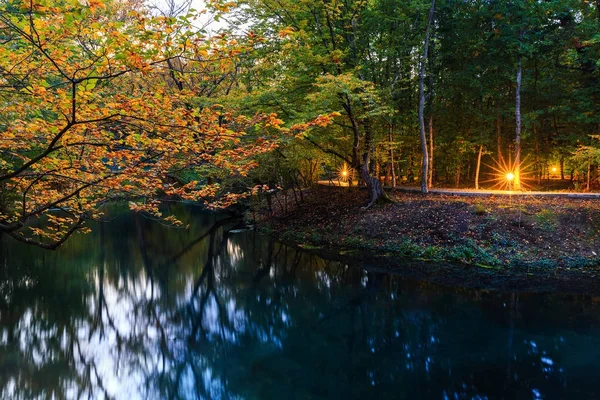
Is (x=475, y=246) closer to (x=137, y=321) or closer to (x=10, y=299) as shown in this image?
(x=137, y=321)

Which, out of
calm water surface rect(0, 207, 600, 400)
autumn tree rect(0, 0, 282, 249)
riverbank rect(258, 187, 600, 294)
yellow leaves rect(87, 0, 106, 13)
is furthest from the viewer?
riverbank rect(258, 187, 600, 294)

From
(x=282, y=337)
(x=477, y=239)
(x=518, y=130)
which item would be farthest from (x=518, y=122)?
(x=282, y=337)

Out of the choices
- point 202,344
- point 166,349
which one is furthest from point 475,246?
point 166,349

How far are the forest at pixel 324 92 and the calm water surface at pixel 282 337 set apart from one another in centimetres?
349

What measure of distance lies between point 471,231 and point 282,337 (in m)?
10.1

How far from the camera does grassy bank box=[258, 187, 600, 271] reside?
45.7ft

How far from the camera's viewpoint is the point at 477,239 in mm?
15141

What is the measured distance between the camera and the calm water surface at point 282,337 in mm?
7613

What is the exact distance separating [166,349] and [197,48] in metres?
8.66

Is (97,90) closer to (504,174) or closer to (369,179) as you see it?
(369,179)

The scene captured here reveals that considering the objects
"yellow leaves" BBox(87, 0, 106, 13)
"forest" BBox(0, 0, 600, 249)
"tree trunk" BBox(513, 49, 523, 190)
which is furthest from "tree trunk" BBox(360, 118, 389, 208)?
"yellow leaves" BBox(87, 0, 106, 13)

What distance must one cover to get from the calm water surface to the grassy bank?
2696 mm

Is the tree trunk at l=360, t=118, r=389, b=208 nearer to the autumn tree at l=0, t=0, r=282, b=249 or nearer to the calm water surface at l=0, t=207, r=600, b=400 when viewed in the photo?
the calm water surface at l=0, t=207, r=600, b=400

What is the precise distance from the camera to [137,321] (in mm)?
11516
